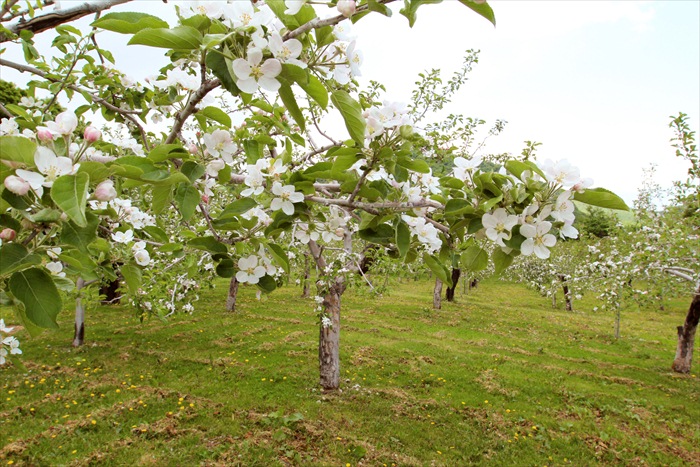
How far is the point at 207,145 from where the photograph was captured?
4.47 feet

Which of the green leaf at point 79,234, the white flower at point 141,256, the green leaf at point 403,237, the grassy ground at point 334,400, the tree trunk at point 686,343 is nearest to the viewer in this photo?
the green leaf at point 79,234

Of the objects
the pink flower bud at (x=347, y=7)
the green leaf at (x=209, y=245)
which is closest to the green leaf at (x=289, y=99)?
the pink flower bud at (x=347, y=7)

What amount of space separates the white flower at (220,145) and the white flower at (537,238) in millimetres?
943

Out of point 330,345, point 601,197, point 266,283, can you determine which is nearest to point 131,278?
point 266,283

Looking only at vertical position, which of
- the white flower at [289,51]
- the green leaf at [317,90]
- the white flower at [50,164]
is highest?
the white flower at [289,51]

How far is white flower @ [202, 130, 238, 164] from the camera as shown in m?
1.34

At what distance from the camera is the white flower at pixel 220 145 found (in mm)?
1340

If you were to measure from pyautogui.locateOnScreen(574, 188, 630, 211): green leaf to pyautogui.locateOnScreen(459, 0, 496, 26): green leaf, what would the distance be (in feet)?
1.86

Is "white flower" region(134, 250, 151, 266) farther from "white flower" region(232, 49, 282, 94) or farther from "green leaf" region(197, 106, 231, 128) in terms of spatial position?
"white flower" region(232, 49, 282, 94)

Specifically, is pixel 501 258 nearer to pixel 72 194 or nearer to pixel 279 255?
pixel 279 255

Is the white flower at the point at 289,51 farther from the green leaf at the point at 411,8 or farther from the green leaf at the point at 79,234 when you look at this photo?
the green leaf at the point at 79,234

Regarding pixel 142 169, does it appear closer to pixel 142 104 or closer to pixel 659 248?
pixel 142 104

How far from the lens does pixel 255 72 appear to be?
0.93 metres

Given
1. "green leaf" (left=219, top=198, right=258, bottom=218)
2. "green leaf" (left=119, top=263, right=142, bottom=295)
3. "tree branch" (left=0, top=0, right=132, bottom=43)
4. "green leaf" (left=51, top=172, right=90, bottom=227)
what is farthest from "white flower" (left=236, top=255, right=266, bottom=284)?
"tree branch" (left=0, top=0, right=132, bottom=43)
